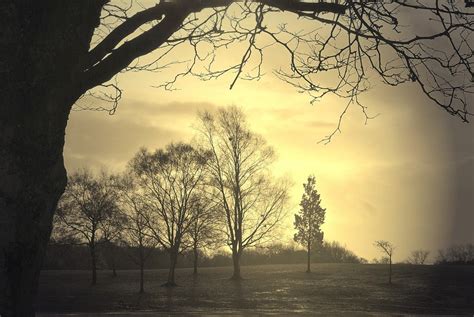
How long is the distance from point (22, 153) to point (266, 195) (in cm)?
4721

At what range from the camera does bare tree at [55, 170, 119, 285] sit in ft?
169

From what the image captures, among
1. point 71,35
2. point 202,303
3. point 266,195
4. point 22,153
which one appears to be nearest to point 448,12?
point 71,35

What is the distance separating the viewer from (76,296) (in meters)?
42.8

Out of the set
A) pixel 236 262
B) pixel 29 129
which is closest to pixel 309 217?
pixel 236 262

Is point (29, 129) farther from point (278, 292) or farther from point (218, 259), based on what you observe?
point (218, 259)

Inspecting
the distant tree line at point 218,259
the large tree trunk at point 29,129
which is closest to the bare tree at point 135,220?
the distant tree line at point 218,259

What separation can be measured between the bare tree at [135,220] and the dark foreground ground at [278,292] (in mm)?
3775

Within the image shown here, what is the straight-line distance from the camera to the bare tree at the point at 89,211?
51.7m

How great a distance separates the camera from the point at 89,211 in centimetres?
5212

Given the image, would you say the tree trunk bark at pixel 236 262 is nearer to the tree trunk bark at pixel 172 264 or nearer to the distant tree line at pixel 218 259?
the tree trunk bark at pixel 172 264

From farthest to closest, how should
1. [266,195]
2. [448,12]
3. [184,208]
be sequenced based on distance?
1. [266,195]
2. [184,208]
3. [448,12]

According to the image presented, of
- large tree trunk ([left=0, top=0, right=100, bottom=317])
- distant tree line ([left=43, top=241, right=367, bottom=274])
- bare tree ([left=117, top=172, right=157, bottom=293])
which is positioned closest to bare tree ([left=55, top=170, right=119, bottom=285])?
bare tree ([left=117, top=172, right=157, bottom=293])

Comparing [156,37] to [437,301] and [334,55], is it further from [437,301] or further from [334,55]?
[437,301]

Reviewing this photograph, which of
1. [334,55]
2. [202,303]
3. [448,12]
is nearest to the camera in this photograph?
[448,12]
